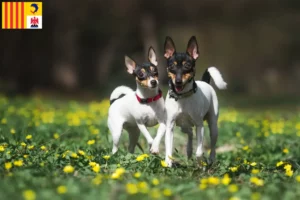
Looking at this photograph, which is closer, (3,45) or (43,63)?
(3,45)

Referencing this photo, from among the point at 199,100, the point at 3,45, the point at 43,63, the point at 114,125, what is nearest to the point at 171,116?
the point at 199,100

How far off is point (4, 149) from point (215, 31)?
2326 centimetres

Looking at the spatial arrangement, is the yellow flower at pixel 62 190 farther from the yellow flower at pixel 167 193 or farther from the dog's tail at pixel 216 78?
the dog's tail at pixel 216 78

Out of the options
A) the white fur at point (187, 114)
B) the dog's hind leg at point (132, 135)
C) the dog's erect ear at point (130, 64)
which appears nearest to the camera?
the white fur at point (187, 114)

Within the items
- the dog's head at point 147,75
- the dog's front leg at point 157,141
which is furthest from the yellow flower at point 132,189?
the dog's head at point 147,75

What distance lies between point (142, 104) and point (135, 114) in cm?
17

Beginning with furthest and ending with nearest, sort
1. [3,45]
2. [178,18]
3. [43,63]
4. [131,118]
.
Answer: [178,18]
[43,63]
[3,45]
[131,118]

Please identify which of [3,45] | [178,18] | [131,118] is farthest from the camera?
[178,18]

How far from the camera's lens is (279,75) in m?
28.5

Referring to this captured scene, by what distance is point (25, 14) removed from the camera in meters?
11.1

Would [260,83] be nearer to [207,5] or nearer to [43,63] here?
[207,5]

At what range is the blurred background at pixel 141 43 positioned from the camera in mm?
23984

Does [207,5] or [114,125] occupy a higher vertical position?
[207,5]

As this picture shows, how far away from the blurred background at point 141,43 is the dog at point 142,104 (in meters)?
14.0
